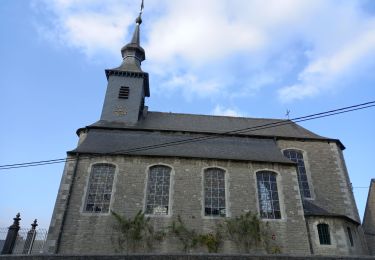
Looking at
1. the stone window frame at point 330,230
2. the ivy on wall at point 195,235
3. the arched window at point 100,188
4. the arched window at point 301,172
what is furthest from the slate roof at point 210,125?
the ivy on wall at point 195,235

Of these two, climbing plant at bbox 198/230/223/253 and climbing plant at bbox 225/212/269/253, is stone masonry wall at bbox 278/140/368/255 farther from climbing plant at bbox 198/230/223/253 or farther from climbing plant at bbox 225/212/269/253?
climbing plant at bbox 198/230/223/253

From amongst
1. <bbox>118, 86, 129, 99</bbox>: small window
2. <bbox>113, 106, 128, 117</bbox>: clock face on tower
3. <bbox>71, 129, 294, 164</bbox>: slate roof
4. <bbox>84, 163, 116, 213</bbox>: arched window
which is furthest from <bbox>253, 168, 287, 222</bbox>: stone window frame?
<bbox>118, 86, 129, 99</bbox>: small window

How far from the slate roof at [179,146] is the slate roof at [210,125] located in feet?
1.49

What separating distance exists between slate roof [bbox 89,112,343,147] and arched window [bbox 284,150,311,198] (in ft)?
3.14

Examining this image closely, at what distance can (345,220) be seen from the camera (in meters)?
12.1

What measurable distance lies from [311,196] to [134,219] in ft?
28.1

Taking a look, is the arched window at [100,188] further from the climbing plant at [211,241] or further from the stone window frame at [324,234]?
the stone window frame at [324,234]

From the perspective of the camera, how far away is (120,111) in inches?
663

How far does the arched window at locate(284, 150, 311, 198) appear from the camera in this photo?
14.2 meters

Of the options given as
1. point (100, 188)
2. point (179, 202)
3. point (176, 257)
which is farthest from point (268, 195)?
point (100, 188)

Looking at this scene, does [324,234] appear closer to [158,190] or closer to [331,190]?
[331,190]

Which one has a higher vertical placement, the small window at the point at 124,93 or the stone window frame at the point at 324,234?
the small window at the point at 124,93

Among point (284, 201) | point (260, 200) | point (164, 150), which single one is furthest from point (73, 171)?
point (284, 201)

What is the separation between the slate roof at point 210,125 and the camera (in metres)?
15.8
